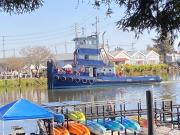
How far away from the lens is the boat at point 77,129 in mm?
14750

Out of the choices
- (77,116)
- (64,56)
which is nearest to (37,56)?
(64,56)

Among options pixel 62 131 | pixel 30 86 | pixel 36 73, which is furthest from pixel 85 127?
pixel 36 73

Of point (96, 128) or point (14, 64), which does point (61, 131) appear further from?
point (14, 64)

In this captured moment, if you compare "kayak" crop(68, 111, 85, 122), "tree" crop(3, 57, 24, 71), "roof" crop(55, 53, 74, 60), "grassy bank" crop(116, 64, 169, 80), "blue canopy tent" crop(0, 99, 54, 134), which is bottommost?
"kayak" crop(68, 111, 85, 122)

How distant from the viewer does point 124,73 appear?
259ft

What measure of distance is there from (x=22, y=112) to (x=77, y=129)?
162 inches

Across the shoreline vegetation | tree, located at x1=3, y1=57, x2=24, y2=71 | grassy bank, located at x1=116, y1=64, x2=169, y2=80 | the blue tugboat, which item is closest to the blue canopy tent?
the shoreline vegetation

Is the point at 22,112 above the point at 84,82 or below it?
above

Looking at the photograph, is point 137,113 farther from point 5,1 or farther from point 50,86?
point 50,86

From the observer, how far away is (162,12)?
3.45 metres

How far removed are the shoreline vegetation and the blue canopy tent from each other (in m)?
43.1

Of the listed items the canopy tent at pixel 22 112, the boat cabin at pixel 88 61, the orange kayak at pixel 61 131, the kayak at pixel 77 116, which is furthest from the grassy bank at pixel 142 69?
the canopy tent at pixel 22 112

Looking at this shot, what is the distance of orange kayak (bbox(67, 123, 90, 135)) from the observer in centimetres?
1475

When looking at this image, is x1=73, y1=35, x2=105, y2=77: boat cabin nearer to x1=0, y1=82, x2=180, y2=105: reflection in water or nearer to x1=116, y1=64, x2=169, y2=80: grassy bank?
x1=0, y1=82, x2=180, y2=105: reflection in water
